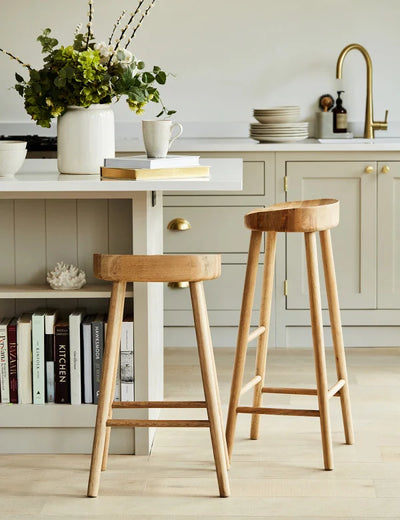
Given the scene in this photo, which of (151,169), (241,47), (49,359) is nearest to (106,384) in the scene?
(49,359)

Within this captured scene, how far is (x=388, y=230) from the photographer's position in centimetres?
431

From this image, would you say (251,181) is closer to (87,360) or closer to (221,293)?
(221,293)

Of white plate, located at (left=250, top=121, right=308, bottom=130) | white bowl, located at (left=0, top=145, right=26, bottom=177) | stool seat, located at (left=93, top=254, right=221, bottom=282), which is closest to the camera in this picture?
stool seat, located at (left=93, top=254, right=221, bottom=282)

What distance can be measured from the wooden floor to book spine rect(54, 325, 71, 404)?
20cm

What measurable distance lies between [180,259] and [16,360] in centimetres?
73

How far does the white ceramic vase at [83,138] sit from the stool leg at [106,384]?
0.51 metres

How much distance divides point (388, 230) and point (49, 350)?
202cm

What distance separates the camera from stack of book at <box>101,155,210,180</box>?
262 centimetres

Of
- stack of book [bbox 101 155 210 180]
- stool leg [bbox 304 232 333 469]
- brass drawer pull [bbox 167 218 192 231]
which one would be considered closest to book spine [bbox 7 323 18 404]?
stack of book [bbox 101 155 210 180]

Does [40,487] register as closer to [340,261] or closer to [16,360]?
[16,360]

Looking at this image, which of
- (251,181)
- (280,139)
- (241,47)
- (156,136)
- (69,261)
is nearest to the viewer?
(156,136)

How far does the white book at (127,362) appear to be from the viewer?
2863mm

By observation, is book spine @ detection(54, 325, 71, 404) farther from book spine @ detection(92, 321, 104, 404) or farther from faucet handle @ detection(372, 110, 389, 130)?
faucet handle @ detection(372, 110, 389, 130)

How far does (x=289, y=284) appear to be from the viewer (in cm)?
434
